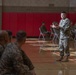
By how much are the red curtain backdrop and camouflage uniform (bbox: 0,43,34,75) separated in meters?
22.7

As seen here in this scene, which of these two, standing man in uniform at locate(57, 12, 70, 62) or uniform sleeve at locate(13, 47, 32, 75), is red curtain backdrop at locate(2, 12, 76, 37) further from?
uniform sleeve at locate(13, 47, 32, 75)

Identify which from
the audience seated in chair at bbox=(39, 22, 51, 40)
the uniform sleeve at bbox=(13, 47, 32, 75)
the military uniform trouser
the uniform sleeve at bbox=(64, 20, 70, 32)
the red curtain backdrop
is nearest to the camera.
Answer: the uniform sleeve at bbox=(13, 47, 32, 75)

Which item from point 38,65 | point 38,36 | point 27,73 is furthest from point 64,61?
point 38,36

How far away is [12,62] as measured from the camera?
3613 millimetres

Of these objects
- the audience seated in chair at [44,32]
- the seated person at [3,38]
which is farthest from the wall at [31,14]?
the seated person at [3,38]

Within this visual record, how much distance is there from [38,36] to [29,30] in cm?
101

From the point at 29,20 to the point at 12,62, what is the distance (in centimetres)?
2297

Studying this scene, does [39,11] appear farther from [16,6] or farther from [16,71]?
[16,71]

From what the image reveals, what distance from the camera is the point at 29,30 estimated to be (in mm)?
26375

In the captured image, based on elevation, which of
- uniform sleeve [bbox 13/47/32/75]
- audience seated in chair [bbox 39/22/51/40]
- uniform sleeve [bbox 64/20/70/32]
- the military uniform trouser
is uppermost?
uniform sleeve [bbox 64/20/70/32]

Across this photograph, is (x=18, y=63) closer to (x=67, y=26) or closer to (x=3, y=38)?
(x=3, y=38)

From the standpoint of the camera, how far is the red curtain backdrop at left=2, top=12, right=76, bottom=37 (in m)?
26.4

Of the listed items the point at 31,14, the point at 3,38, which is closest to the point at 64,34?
the point at 3,38

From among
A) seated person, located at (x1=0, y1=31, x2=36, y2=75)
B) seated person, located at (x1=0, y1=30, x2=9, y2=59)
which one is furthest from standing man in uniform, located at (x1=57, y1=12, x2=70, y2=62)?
seated person, located at (x1=0, y1=31, x2=36, y2=75)
